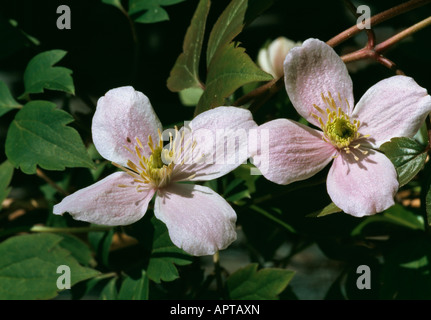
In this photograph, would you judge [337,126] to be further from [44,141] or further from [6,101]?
[6,101]

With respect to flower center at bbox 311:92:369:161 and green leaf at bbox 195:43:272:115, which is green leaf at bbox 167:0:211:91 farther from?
flower center at bbox 311:92:369:161

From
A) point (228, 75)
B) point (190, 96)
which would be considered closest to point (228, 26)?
point (228, 75)

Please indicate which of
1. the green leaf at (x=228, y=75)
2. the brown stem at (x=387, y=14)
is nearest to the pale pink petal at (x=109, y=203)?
the green leaf at (x=228, y=75)

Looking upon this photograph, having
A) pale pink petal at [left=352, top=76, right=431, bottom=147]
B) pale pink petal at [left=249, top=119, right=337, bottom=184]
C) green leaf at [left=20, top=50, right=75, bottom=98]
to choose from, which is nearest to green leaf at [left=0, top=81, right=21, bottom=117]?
green leaf at [left=20, top=50, right=75, bottom=98]
